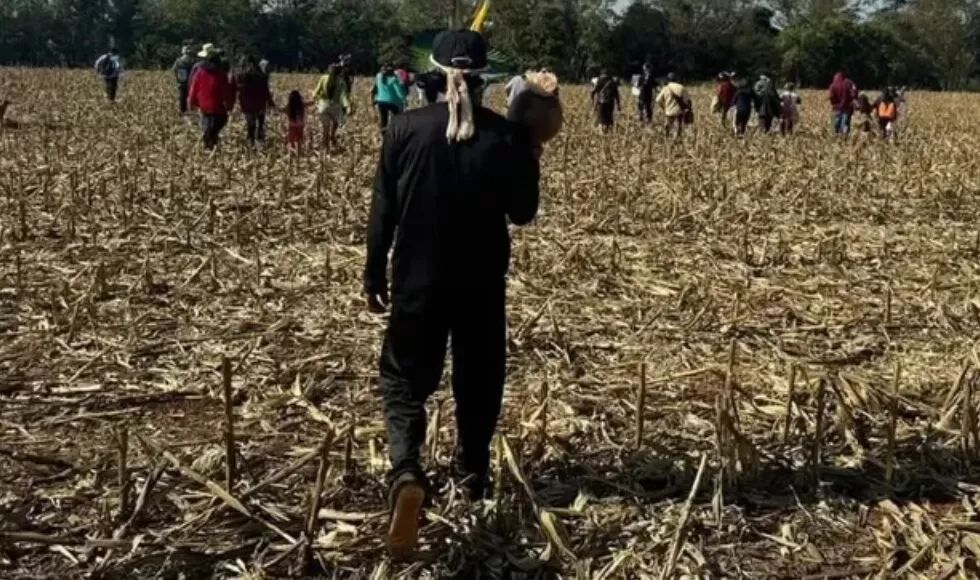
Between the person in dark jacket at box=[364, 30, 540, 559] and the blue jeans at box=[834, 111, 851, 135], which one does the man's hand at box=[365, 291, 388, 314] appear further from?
the blue jeans at box=[834, 111, 851, 135]

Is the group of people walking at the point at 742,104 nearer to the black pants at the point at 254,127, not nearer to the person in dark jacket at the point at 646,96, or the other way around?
the person in dark jacket at the point at 646,96

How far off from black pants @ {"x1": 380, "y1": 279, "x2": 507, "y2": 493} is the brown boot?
3.3 inches

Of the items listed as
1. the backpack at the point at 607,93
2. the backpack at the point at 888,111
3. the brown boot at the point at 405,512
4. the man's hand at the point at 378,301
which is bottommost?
the brown boot at the point at 405,512

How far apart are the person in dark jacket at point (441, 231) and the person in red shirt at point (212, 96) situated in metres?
10.6

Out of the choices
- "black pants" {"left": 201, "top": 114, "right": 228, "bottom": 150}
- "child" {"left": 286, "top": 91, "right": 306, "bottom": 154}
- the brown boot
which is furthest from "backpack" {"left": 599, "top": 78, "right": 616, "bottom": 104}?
the brown boot

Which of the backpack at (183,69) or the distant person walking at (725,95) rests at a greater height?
the backpack at (183,69)

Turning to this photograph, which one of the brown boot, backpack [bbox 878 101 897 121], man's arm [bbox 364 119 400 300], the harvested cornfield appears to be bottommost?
the harvested cornfield

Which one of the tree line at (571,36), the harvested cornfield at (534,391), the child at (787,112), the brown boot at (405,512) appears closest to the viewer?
the brown boot at (405,512)

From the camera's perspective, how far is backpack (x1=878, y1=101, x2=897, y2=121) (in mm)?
20234

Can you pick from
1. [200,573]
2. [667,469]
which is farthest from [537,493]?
[200,573]

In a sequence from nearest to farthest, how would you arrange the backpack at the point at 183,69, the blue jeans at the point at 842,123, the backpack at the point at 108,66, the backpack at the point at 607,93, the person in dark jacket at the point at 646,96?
the backpack at the point at 607,93
the backpack at the point at 183,69
the blue jeans at the point at 842,123
the person in dark jacket at the point at 646,96
the backpack at the point at 108,66

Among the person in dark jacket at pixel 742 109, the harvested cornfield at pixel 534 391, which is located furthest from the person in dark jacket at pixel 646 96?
the harvested cornfield at pixel 534 391

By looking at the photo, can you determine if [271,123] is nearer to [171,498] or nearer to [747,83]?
[747,83]

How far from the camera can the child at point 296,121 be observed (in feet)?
47.4
